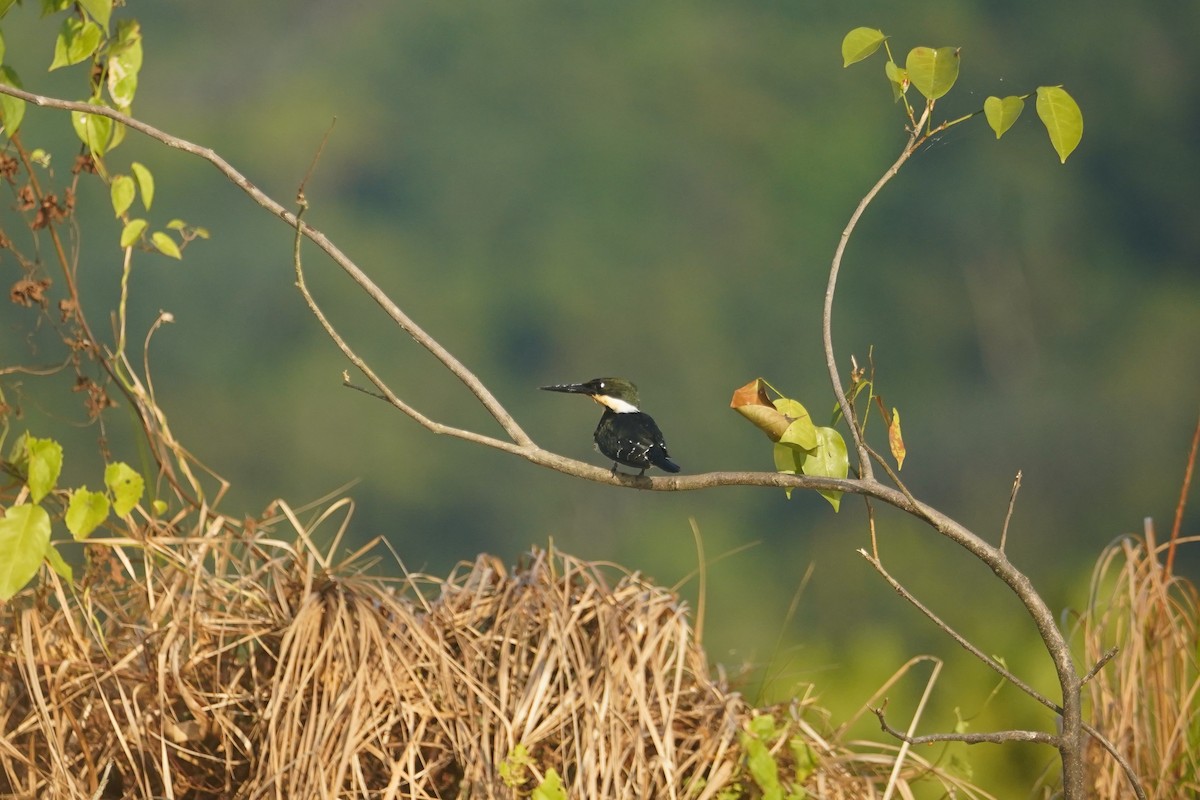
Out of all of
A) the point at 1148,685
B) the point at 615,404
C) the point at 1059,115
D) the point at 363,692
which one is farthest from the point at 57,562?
the point at 1148,685

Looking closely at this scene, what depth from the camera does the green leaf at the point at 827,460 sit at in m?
1.10

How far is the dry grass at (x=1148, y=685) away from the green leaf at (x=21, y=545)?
156 centimetres

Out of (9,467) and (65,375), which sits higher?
(9,467)

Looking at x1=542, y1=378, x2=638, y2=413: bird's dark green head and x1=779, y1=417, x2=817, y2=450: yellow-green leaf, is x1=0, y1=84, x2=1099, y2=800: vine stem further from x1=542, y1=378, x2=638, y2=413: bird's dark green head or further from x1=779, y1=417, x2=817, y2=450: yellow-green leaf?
x1=542, y1=378, x2=638, y2=413: bird's dark green head

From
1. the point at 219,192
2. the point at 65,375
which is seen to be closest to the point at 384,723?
the point at 65,375

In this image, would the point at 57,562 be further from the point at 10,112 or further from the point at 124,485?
the point at 10,112

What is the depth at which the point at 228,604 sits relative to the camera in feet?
Answer: 5.37

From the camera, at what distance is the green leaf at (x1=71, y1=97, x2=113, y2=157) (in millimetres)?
1568

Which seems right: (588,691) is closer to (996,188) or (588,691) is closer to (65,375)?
(65,375)

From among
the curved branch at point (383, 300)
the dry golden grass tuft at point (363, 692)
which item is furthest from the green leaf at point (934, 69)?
the dry golden grass tuft at point (363, 692)

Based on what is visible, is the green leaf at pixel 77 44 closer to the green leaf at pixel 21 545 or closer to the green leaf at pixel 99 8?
the green leaf at pixel 99 8

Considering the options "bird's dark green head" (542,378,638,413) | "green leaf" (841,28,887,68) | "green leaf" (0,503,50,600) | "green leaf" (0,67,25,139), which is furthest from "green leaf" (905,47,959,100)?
"green leaf" (0,67,25,139)

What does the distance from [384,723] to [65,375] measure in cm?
562

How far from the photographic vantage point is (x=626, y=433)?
5.01 feet
